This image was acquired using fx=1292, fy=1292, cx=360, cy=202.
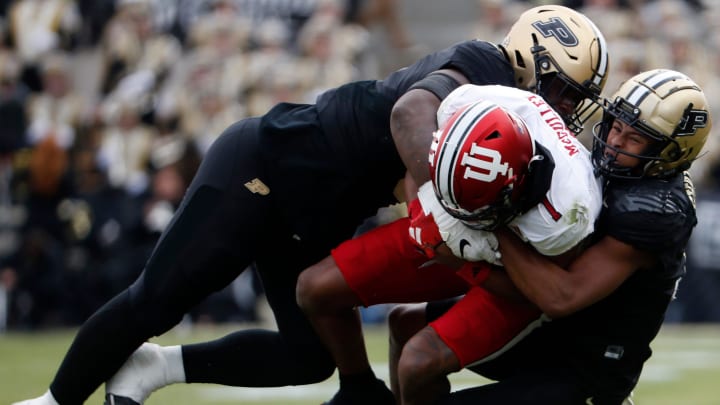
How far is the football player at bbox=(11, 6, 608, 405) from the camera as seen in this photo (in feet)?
13.5

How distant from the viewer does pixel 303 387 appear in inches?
278

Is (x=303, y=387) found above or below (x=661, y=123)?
below

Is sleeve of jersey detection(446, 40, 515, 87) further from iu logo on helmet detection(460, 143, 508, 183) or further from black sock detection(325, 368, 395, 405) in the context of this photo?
black sock detection(325, 368, 395, 405)

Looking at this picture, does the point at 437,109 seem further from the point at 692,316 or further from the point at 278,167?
the point at 692,316

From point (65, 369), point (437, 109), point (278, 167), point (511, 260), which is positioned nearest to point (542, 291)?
point (511, 260)

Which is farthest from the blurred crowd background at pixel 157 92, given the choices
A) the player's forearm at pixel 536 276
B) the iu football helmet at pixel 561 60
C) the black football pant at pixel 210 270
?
the player's forearm at pixel 536 276

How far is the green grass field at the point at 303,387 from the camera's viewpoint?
6480 mm

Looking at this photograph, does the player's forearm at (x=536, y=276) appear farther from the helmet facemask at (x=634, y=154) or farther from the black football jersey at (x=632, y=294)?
the helmet facemask at (x=634, y=154)

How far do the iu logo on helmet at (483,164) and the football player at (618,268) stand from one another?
10.8 inches

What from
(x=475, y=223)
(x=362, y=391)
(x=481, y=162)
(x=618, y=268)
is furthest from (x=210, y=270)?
(x=618, y=268)

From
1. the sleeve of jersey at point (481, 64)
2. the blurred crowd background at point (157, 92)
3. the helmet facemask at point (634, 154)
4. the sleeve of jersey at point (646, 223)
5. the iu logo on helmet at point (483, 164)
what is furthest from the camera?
the blurred crowd background at point (157, 92)

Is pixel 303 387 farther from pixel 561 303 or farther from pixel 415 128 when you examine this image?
pixel 561 303

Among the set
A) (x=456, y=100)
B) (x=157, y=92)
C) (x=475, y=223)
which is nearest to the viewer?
(x=475, y=223)

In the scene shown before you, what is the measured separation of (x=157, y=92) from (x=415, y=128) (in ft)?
21.2
